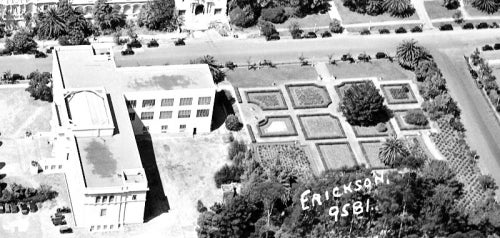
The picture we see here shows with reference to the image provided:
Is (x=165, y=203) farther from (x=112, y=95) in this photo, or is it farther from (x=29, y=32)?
(x=29, y=32)

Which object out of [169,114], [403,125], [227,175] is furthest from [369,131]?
[169,114]

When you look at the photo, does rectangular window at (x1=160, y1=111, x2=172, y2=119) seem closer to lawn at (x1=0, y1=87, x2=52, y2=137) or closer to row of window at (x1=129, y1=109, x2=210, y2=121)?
row of window at (x1=129, y1=109, x2=210, y2=121)

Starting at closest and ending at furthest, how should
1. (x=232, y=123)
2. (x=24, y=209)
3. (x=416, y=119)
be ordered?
(x=24, y=209)
(x=232, y=123)
(x=416, y=119)

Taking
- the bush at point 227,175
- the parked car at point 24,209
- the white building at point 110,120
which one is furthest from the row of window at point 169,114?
the parked car at point 24,209

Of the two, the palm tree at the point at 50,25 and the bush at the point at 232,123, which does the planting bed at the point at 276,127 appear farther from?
the palm tree at the point at 50,25

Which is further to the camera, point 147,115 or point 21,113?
point 21,113

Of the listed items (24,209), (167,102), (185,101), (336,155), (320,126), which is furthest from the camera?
(320,126)

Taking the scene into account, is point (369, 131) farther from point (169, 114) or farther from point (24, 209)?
point (24, 209)

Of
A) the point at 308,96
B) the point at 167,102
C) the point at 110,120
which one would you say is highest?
the point at 308,96
